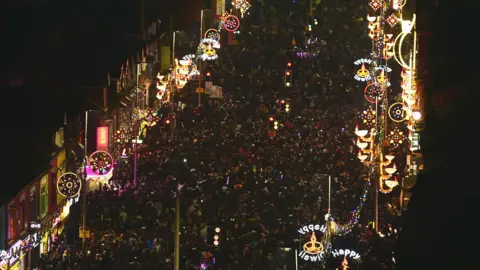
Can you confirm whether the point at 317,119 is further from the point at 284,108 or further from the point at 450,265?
the point at 450,265

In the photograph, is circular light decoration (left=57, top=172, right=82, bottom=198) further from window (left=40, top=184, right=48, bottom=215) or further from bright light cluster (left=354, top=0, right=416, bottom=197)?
bright light cluster (left=354, top=0, right=416, bottom=197)

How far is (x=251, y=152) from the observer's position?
31547mm

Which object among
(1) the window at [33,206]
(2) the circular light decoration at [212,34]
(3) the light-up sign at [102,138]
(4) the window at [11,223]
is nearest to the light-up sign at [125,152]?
(3) the light-up sign at [102,138]

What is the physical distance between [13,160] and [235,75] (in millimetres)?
33377

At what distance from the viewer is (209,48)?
4769 cm

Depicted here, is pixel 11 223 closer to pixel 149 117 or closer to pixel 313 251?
pixel 313 251

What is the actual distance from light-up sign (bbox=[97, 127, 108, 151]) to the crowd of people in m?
0.94

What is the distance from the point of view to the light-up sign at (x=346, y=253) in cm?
1683

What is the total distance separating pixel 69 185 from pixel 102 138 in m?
11.9

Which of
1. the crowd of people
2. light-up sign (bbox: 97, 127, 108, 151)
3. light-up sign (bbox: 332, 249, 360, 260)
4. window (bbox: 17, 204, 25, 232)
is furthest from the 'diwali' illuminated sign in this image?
light-up sign (bbox: 97, 127, 108, 151)

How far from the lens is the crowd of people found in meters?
17.3

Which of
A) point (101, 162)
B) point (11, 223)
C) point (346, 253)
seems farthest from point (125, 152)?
point (346, 253)

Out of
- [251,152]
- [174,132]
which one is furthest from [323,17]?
[251,152]

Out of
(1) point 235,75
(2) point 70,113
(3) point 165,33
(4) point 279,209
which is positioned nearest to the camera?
(4) point 279,209
